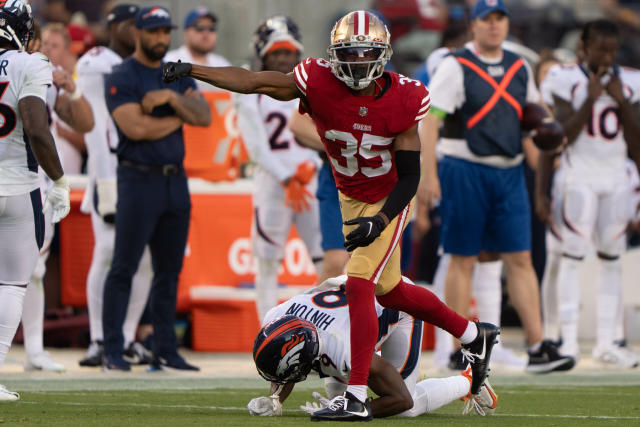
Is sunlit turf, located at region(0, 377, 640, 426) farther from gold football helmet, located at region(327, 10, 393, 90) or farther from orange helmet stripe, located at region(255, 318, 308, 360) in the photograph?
gold football helmet, located at region(327, 10, 393, 90)

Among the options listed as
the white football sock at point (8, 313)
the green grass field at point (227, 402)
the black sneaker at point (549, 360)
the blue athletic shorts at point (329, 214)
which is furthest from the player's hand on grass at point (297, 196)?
the white football sock at point (8, 313)

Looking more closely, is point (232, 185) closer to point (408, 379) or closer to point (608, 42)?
point (608, 42)

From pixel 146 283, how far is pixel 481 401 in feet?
11.7

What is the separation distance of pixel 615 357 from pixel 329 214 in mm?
2288

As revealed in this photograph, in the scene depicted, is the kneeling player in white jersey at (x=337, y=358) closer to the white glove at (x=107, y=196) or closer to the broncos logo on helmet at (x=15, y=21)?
the broncos logo on helmet at (x=15, y=21)

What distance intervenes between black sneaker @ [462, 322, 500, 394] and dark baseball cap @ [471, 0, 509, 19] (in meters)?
2.92

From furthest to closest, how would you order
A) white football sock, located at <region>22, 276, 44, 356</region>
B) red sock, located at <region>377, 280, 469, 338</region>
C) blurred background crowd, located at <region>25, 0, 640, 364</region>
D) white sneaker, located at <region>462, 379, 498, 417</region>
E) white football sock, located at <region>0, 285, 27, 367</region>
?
1. blurred background crowd, located at <region>25, 0, 640, 364</region>
2. white football sock, located at <region>22, 276, 44, 356</region>
3. white football sock, located at <region>0, 285, 27, 367</region>
4. white sneaker, located at <region>462, 379, 498, 417</region>
5. red sock, located at <region>377, 280, 469, 338</region>

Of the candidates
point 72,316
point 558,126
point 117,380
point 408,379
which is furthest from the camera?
point 72,316

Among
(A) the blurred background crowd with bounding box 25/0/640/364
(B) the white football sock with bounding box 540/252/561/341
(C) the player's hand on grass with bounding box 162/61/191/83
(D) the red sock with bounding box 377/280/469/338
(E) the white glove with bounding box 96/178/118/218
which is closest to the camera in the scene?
(C) the player's hand on grass with bounding box 162/61/191/83

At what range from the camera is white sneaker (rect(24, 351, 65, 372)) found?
8.27 m

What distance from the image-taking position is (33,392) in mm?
6895

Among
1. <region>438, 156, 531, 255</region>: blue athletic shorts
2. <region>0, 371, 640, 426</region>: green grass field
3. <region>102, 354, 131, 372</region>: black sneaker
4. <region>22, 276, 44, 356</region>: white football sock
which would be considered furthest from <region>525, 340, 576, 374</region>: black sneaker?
<region>22, 276, 44, 356</region>: white football sock

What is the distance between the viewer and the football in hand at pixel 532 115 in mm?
8344

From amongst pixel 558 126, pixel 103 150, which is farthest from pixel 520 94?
pixel 103 150
